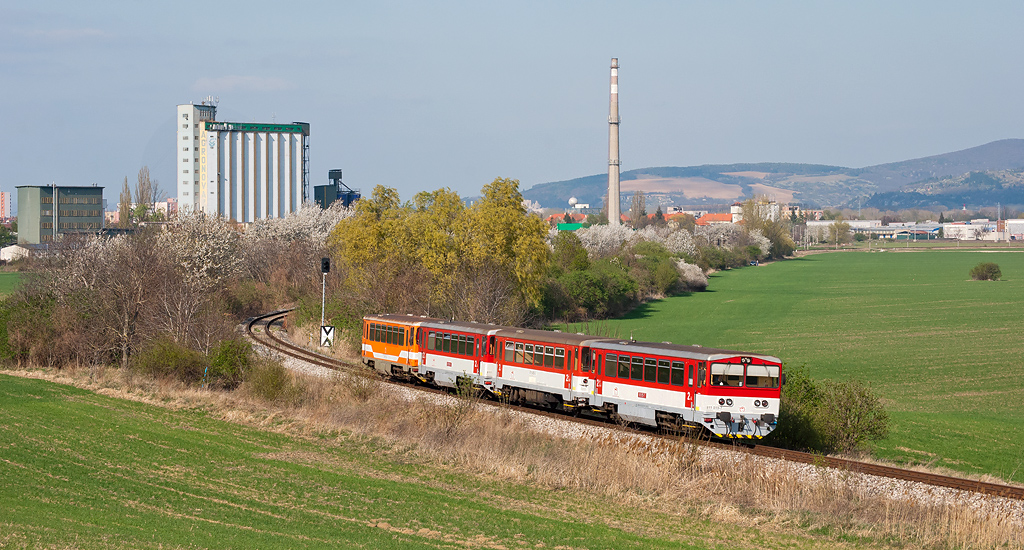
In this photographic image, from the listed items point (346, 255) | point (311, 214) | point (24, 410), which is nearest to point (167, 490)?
point (24, 410)

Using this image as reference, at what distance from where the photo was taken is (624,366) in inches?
1055

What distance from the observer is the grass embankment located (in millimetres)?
17031

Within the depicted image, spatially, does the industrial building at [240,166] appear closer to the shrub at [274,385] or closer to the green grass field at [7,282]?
the green grass field at [7,282]

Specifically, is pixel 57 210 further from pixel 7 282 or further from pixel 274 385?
pixel 274 385

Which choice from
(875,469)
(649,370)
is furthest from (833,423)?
(649,370)

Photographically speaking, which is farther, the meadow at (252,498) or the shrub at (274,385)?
the shrub at (274,385)

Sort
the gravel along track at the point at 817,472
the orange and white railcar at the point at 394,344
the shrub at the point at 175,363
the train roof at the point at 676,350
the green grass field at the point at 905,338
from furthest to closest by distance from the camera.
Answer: the shrub at the point at 175,363, the orange and white railcar at the point at 394,344, the green grass field at the point at 905,338, the train roof at the point at 676,350, the gravel along track at the point at 817,472

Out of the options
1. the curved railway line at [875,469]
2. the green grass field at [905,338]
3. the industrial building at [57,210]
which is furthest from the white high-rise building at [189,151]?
the curved railway line at [875,469]

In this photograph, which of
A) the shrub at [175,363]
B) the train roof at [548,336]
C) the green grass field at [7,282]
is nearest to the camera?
the train roof at [548,336]

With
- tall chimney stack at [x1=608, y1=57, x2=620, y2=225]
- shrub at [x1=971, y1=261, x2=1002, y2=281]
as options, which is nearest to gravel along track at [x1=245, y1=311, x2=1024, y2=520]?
shrub at [x1=971, y1=261, x2=1002, y2=281]

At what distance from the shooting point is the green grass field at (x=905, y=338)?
32156 millimetres

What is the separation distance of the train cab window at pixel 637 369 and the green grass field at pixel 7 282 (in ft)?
212

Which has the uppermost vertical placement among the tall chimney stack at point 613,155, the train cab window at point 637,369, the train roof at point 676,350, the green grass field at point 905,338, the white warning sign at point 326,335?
the tall chimney stack at point 613,155

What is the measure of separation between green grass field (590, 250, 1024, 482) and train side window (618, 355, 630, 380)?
9178mm
